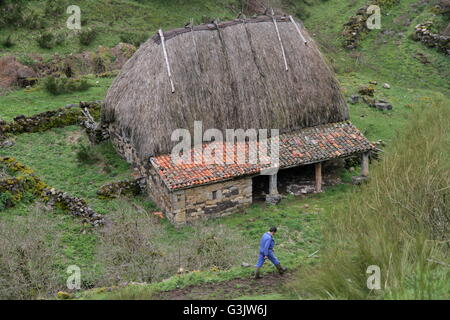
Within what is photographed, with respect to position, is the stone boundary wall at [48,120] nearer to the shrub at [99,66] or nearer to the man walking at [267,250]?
the shrub at [99,66]

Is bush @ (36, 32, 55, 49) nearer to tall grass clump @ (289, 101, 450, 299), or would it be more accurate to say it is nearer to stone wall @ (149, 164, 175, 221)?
stone wall @ (149, 164, 175, 221)

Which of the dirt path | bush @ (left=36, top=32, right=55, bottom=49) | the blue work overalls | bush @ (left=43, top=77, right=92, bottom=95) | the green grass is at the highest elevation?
the green grass

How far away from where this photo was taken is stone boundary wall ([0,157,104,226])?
51.3 ft

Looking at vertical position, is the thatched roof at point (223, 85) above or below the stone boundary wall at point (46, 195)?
above

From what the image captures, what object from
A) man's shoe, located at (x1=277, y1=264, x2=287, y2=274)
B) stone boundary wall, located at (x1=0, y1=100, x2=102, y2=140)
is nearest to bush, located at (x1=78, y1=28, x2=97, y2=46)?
stone boundary wall, located at (x1=0, y1=100, x2=102, y2=140)

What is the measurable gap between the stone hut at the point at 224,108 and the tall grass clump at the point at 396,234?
4.18 meters

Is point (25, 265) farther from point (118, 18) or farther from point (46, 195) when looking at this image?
point (118, 18)

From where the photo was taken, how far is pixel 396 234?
10.2m

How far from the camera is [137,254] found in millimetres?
12578

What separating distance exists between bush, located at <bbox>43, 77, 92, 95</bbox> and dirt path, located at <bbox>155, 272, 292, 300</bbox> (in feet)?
45.7

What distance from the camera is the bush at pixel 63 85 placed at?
75.5 ft

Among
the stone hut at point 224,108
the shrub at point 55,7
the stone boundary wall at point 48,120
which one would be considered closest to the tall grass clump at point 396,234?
the stone hut at point 224,108
